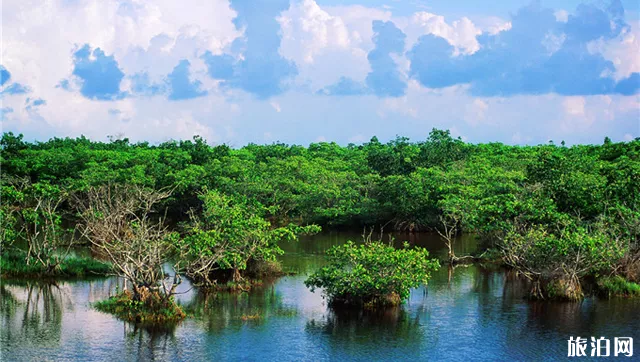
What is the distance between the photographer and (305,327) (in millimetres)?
26453

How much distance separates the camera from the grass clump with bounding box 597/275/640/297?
100 feet

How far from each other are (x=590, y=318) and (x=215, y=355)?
14.1 metres

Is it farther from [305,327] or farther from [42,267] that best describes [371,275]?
[42,267]

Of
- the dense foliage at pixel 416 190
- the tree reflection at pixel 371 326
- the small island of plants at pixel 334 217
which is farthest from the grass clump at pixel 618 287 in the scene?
the tree reflection at pixel 371 326

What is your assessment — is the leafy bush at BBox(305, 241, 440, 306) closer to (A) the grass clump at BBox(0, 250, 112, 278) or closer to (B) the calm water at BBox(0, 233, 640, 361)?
(B) the calm water at BBox(0, 233, 640, 361)

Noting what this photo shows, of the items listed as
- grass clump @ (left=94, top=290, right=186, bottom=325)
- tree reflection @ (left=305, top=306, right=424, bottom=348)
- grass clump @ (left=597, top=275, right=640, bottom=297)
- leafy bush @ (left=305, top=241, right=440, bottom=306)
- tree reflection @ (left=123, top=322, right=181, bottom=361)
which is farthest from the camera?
grass clump @ (left=597, top=275, right=640, bottom=297)

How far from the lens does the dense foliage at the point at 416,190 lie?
101 feet

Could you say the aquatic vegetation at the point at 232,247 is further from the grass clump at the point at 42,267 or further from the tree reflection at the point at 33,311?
the tree reflection at the point at 33,311

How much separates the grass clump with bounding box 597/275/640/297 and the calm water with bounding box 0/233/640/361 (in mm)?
791

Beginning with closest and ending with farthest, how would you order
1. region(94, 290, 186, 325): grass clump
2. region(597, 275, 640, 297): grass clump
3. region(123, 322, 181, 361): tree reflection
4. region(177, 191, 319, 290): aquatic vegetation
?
region(123, 322, 181, 361): tree reflection → region(94, 290, 186, 325): grass clump → region(177, 191, 319, 290): aquatic vegetation → region(597, 275, 640, 297): grass clump

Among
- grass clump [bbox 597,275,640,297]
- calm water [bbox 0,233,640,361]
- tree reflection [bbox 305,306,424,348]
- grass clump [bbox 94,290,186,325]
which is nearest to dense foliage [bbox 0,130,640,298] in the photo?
grass clump [bbox 597,275,640,297]

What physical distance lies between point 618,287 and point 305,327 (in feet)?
45.1

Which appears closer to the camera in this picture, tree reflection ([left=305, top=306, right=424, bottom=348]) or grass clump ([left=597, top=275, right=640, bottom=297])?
tree reflection ([left=305, top=306, right=424, bottom=348])

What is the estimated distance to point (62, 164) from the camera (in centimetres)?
6241
